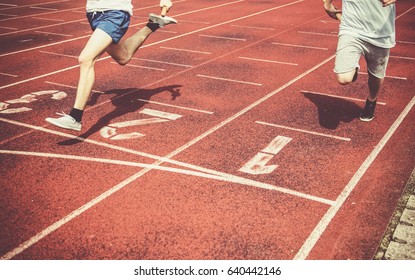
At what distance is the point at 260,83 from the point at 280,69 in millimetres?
1000

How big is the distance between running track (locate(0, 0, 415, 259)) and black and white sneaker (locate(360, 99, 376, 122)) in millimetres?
122

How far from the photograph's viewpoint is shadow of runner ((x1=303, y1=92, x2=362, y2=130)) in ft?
18.0

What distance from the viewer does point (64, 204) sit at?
12.2ft

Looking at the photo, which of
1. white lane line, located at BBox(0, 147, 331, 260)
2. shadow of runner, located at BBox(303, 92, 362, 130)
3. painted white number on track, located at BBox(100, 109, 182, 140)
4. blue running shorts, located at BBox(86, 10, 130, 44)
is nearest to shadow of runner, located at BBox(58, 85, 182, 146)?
painted white number on track, located at BBox(100, 109, 182, 140)

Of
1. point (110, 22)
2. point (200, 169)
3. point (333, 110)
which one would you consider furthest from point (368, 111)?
point (110, 22)

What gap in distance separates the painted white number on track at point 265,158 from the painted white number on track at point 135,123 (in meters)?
Answer: 1.51

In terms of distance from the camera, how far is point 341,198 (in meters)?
3.76

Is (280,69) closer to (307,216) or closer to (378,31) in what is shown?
(378,31)

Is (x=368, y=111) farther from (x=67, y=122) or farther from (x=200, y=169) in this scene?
(x=67, y=122)

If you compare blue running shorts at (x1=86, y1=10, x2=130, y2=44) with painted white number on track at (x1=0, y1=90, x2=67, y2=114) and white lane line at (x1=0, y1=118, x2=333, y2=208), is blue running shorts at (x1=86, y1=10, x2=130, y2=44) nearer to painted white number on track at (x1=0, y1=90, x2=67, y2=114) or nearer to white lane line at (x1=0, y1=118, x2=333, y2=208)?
white lane line at (x1=0, y1=118, x2=333, y2=208)

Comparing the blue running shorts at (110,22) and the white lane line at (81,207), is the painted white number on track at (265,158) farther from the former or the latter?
the blue running shorts at (110,22)

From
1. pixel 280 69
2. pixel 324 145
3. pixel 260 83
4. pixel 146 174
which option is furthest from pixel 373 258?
pixel 280 69

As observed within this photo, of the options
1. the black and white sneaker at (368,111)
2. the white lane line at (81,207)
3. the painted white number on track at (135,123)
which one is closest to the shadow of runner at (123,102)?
the painted white number on track at (135,123)

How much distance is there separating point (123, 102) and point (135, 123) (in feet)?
3.00
